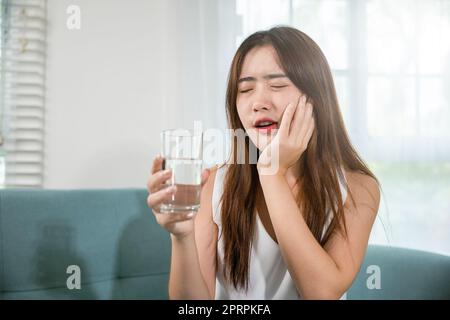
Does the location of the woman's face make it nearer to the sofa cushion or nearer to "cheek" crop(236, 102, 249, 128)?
"cheek" crop(236, 102, 249, 128)

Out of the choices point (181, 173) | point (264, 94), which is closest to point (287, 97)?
point (264, 94)

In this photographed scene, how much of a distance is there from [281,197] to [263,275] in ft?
0.71

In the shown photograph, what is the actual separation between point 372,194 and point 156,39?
0.59 m

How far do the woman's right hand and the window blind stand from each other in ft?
1.59

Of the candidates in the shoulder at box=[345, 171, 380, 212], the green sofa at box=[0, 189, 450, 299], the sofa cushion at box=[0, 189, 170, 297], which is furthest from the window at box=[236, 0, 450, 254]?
the sofa cushion at box=[0, 189, 170, 297]

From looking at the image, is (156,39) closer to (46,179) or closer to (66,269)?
(46,179)

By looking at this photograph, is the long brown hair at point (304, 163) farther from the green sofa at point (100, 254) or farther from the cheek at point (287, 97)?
the green sofa at point (100, 254)

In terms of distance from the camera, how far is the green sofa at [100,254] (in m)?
0.83

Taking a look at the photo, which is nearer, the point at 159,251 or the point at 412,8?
the point at 159,251

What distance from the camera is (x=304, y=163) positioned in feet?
2.80

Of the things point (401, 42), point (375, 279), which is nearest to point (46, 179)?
point (375, 279)

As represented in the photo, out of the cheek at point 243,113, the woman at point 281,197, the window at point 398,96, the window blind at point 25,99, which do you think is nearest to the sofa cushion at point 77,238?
the window blind at point 25,99
